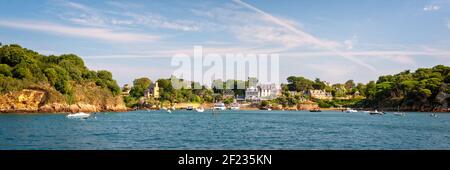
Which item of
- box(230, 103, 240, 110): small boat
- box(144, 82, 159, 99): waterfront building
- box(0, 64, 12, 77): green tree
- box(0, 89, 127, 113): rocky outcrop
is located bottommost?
box(230, 103, 240, 110): small boat

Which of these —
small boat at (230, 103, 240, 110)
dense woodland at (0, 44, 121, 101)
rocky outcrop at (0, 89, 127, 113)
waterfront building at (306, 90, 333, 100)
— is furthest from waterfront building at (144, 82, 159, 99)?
rocky outcrop at (0, 89, 127, 113)

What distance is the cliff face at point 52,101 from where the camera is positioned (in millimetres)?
84938

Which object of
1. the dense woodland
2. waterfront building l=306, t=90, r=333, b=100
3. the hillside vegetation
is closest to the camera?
the hillside vegetation

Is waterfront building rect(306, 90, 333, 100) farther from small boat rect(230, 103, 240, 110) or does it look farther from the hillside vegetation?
the hillside vegetation

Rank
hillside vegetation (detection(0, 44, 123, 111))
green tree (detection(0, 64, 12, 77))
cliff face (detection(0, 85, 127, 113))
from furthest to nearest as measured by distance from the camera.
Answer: green tree (detection(0, 64, 12, 77))
hillside vegetation (detection(0, 44, 123, 111))
cliff face (detection(0, 85, 127, 113))

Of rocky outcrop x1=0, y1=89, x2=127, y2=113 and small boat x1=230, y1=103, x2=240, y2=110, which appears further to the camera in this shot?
small boat x1=230, y1=103, x2=240, y2=110

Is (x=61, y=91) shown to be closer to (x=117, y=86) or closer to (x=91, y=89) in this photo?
(x=91, y=89)

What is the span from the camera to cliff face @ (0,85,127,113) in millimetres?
84938

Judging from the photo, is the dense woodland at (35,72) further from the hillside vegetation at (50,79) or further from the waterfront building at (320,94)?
the waterfront building at (320,94)

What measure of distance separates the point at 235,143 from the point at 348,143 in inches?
364

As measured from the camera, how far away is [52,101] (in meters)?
93.4

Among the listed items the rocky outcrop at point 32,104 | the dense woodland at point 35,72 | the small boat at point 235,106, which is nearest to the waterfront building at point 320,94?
the small boat at point 235,106

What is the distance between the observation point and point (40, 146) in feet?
102
